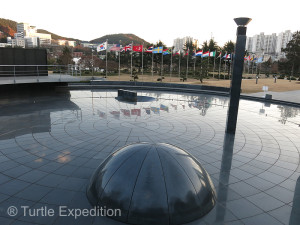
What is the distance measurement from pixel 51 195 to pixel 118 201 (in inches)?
96.8

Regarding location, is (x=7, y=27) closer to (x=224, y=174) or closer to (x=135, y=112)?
(x=135, y=112)

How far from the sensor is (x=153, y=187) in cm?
441

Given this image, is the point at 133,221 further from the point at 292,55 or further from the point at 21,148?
the point at 292,55

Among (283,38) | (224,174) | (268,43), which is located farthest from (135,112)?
(268,43)

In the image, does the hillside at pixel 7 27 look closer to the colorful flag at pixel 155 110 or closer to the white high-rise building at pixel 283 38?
the colorful flag at pixel 155 110

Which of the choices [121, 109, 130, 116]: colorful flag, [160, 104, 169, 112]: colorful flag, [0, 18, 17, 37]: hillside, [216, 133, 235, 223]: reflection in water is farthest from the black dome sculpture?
[0, 18, 17, 37]: hillside

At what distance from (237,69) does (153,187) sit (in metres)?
9.30

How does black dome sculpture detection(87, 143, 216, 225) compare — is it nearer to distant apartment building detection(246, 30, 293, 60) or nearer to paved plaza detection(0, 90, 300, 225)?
paved plaza detection(0, 90, 300, 225)

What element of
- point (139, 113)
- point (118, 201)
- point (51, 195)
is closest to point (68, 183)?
point (51, 195)

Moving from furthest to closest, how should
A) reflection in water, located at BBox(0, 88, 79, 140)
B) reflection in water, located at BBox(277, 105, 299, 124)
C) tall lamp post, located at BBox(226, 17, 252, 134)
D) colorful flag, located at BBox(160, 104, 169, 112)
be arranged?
1. colorful flag, located at BBox(160, 104, 169, 112)
2. reflection in water, located at BBox(277, 105, 299, 124)
3. tall lamp post, located at BBox(226, 17, 252, 134)
4. reflection in water, located at BBox(0, 88, 79, 140)

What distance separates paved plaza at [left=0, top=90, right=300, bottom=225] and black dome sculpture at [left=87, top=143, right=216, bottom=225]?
55 centimetres

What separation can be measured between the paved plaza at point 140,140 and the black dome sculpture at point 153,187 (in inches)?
21.6

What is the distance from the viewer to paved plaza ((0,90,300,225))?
558cm

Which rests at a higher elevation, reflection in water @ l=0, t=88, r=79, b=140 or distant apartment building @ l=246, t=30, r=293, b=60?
distant apartment building @ l=246, t=30, r=293, b=60
